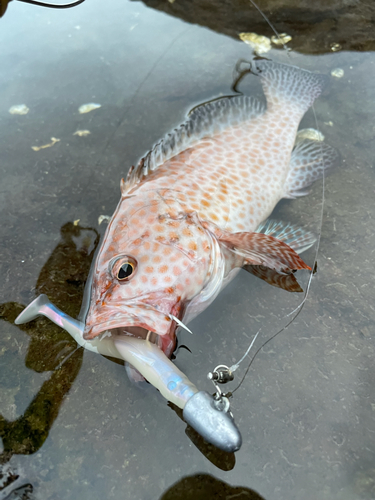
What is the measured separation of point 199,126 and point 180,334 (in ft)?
7.00

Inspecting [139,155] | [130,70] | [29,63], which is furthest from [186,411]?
[29,63]

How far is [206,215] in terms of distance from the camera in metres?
3.00

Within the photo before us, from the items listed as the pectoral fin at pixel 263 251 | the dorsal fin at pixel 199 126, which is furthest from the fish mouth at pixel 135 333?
the dorsal fin at pixel 199 126

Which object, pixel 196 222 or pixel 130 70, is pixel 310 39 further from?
pixel 196 222

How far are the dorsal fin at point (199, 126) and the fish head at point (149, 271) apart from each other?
0.51m

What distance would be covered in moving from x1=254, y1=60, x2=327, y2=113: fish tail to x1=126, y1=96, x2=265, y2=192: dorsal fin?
0.67 ft

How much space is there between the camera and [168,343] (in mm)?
2547

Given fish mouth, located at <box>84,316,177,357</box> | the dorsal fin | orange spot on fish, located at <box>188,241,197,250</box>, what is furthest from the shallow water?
orange spot on fish, located at <box>188,241,197,250</box>

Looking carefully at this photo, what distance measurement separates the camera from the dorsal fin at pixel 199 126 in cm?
338

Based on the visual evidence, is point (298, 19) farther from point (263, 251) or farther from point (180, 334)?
point (180, 334)

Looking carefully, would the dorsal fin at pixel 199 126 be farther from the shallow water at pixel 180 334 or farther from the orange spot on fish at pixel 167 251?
the orange spot on fish at pixel 167 251

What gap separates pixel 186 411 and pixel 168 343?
1.80ft

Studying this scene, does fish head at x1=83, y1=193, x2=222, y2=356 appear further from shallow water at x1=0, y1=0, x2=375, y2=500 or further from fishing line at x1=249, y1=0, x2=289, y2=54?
fishing line at x1=249, y1=0, x2=289, y2=54

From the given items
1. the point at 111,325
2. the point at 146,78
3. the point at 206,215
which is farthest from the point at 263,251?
the point at 146,78
